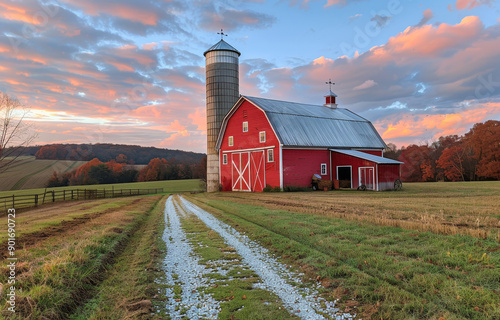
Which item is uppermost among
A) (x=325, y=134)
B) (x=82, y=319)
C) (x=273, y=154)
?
(x=325, y=134)

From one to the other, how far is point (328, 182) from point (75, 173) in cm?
7060

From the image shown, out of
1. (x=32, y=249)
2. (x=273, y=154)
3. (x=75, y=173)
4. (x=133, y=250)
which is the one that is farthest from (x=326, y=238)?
(x=75, y=173)

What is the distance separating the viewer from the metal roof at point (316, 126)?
95.0 ft

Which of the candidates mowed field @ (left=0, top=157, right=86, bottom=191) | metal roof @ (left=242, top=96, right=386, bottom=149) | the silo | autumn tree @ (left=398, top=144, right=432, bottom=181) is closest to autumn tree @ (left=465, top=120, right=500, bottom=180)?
autumn tree @ (left=398, top=144, right=432, bottom=181)

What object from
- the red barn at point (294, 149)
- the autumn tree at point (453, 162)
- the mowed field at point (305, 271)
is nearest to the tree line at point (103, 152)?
the red barn at point (294, 149)

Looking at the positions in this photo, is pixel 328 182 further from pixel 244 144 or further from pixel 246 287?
pixel 246 287

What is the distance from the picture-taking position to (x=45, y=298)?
4410 mm

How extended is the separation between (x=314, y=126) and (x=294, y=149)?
4.55m

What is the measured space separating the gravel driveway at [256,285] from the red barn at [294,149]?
2029cm

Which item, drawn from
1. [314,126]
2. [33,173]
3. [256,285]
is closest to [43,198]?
[314,126]

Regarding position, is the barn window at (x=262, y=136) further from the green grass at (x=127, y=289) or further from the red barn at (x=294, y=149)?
the green grass at (x=127, y=289)

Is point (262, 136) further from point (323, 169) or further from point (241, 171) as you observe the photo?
point (323, 169)

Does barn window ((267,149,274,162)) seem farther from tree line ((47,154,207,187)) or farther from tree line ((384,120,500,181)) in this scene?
tree line ((47,154,207,187))

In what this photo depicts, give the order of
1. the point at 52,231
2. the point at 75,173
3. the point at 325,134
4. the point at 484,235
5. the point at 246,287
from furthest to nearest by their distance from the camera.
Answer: the point at 75,173
the point at 325,134
the point at 52,231
the point at 484,235
the point at 246,287
